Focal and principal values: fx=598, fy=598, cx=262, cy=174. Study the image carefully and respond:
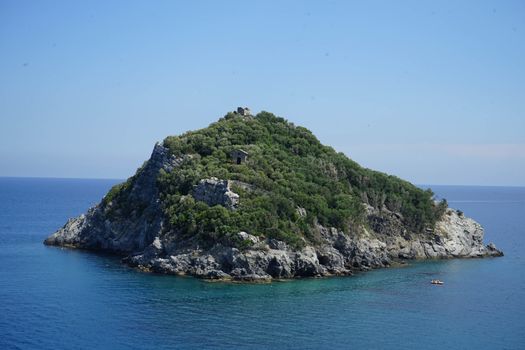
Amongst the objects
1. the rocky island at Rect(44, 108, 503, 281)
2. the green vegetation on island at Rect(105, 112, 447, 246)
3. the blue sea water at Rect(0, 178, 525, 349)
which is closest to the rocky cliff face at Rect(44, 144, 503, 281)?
the rocky island at Rect(44, 108, 503, 281)

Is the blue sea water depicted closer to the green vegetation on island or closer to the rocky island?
the rocky island

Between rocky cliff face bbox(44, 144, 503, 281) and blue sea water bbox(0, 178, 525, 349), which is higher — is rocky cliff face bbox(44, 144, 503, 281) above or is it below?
above

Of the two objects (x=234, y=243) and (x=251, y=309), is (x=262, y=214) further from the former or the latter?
(x=251, y=309)

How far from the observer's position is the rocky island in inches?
2879

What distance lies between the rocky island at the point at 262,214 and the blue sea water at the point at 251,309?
149 inches

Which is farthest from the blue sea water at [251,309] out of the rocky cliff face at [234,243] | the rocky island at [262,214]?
the rocky island at [262,214]

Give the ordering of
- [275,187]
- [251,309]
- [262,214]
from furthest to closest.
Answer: [275,187], [262,214], [251,309]

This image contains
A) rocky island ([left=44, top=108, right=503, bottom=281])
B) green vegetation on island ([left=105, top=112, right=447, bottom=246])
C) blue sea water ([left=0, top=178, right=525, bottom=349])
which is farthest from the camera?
green vegetation on island ([left=105, top=112, right=447, bottom=246])

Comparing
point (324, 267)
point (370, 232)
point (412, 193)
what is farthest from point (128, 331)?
point (412, 193)

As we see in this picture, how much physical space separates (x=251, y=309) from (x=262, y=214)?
20.0 metres

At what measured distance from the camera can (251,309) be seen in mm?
57625

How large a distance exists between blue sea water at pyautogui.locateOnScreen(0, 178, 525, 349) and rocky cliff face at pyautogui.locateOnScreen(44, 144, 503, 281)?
108 inches

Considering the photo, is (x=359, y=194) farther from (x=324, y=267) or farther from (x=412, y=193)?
(x=324, y=267)

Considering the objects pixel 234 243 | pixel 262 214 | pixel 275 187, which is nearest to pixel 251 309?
pixel 234 243
